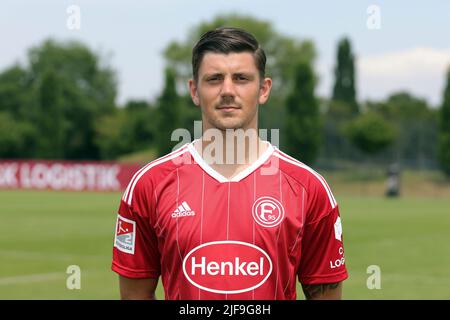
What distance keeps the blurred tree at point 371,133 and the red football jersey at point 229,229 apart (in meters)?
52.2

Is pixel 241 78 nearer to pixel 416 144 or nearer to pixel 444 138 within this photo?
pixel 444 138

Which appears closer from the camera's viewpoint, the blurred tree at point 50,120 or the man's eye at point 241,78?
the man's eye at point 241,78

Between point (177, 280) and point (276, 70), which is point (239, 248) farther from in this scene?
point (276, 70)

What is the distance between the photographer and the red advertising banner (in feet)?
150

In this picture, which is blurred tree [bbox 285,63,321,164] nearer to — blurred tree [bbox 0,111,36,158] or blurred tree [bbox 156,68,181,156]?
blurred tree [bbox 156,68,181,156]

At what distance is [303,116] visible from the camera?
191 feet

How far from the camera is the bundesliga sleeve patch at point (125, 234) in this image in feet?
12.2

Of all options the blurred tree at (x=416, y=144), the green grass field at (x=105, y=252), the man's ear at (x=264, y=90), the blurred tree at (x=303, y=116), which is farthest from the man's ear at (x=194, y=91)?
the blurred tree at (x=416, y=144)

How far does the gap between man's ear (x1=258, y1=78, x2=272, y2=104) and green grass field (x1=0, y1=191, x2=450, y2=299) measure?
23.0 ft

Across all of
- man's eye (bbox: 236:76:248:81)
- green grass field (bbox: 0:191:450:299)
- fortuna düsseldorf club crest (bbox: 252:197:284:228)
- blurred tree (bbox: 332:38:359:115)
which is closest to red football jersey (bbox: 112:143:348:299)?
fortuna düsseldorf club crest (bbox: 252:197:284:228)

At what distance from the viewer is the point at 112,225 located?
22.1 m

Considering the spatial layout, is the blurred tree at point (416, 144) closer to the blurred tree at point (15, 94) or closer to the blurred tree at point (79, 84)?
the blurred tree at point (79, 84)
